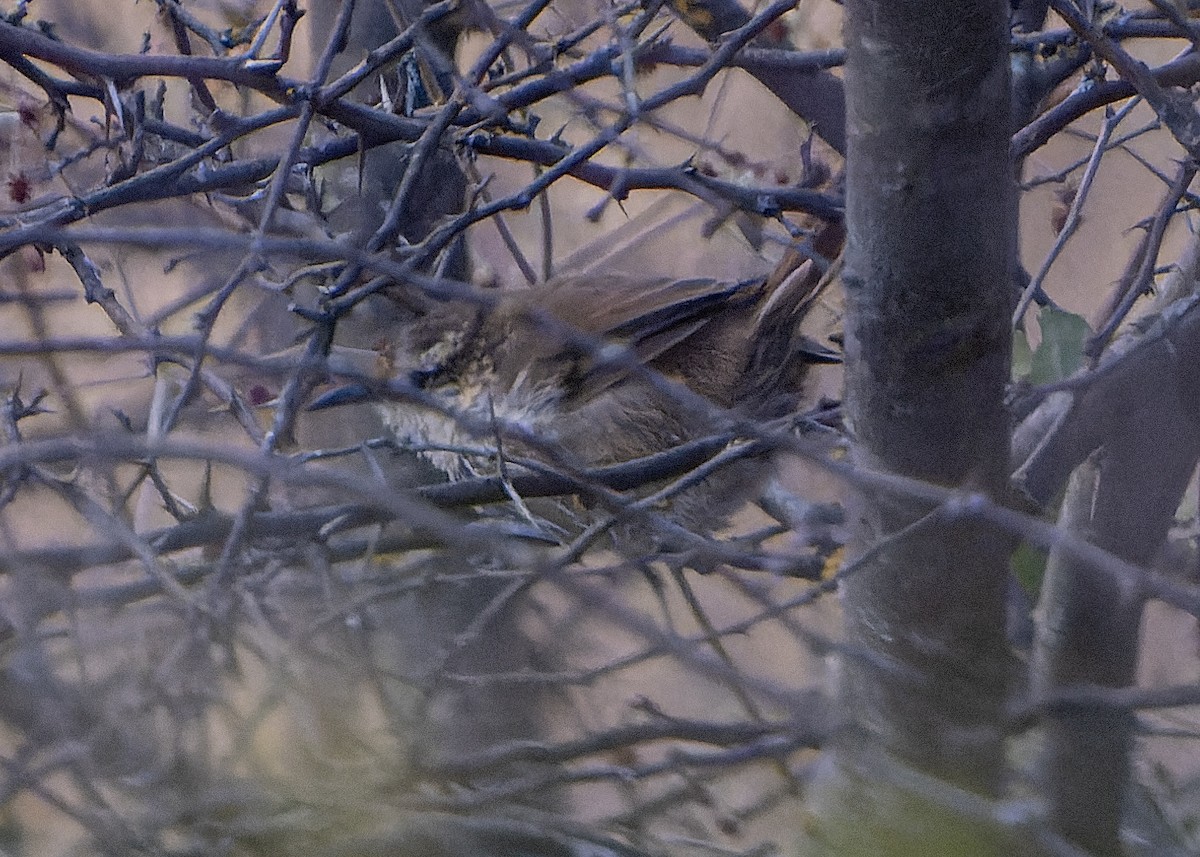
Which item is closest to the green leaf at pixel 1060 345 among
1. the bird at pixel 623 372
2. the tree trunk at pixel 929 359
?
the bird at pixel 623 372

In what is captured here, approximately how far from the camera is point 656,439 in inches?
138

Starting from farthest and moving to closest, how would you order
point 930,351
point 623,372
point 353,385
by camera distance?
1. point 623,372
2. point 353,385
3. point 930,351

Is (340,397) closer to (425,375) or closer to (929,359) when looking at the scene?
(425,375)

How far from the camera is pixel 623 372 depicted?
11.1 ft

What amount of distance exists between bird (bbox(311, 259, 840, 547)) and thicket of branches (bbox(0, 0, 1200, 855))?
9 cm

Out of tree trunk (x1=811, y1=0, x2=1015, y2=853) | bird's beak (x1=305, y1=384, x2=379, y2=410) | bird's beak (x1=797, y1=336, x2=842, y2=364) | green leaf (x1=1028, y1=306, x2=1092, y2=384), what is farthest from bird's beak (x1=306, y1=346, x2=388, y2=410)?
green leaf (x1=1028, y1=306, x2=1092, y2=384)

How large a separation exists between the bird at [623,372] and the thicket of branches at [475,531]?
92mm

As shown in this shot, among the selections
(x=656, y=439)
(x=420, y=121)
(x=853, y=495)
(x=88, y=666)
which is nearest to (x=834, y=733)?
(x=853, y=495)

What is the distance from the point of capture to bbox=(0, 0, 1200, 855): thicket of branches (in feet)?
5.33

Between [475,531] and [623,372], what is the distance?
1129 mm

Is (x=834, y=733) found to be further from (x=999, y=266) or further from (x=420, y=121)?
(x=420, y=121)

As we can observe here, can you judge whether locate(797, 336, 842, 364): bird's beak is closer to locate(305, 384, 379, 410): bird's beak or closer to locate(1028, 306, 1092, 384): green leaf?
locate(1028, 306, 1092, 384): green leaf

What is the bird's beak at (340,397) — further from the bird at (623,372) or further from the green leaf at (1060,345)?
the green leaf at (1060,345)

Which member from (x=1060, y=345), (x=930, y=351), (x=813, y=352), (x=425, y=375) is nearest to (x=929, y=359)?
(x=930, y=351)
